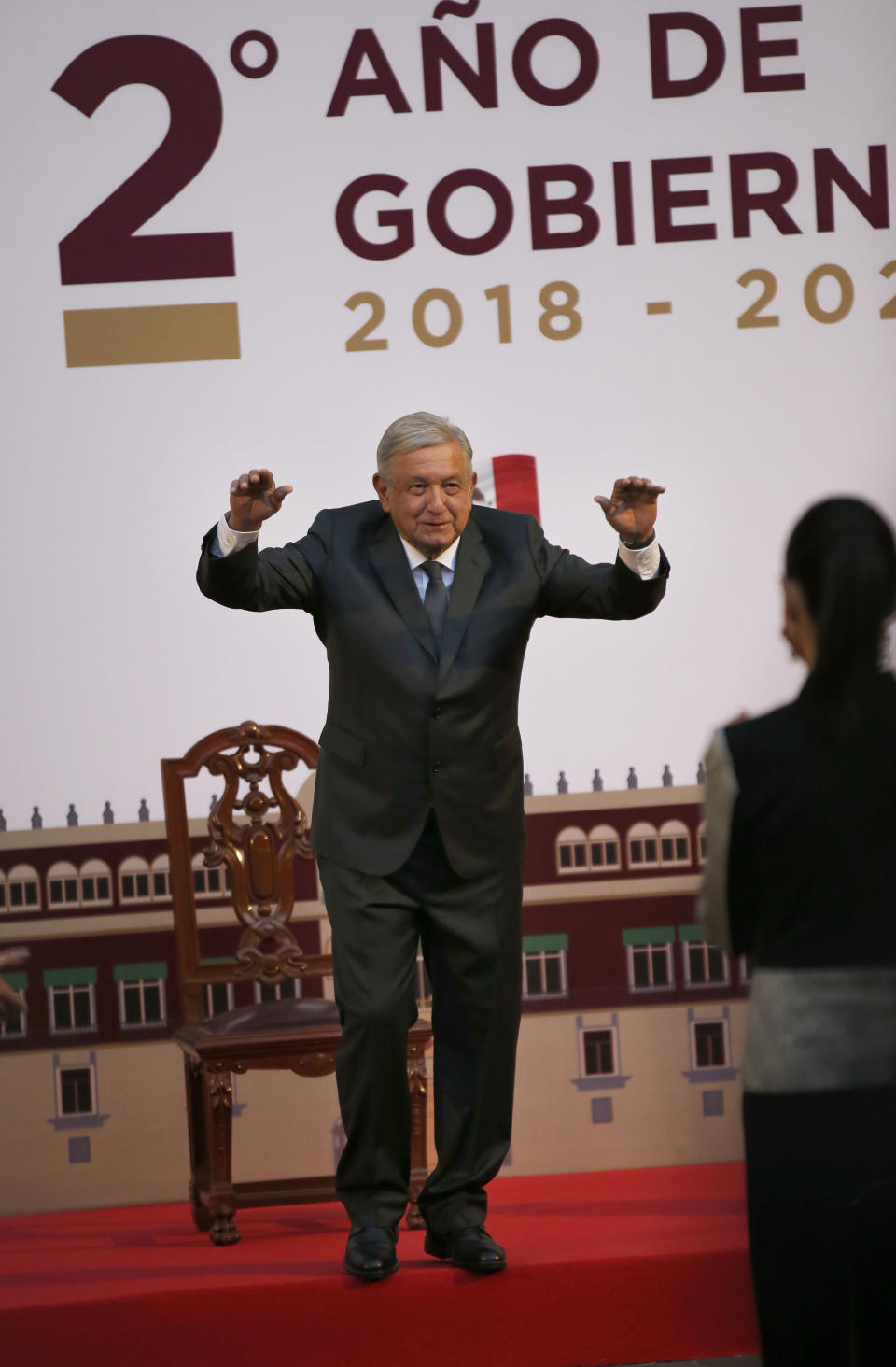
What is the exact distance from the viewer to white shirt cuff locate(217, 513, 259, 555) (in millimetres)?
2672

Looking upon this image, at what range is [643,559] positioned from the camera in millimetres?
2748

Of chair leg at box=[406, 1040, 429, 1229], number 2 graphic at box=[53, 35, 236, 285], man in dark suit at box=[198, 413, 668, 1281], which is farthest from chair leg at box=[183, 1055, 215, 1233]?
number 2 graphic at box=[53, 35, 236, 285]

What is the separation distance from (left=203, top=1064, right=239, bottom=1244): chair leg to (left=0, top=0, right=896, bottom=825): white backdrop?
0.89 meters

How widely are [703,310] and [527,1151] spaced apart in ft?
7.53

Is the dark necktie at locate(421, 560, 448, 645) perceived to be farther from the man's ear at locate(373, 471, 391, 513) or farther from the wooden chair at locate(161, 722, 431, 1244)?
the wooden chair at locate(161, 722, 431, 1244)

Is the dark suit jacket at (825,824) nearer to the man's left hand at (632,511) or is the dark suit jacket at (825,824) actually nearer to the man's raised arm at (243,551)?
the man's left hand at (632,511)

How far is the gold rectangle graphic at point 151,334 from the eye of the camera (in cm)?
390

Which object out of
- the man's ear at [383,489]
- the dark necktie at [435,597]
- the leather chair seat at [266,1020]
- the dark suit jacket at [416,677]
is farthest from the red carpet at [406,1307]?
the man's ear at [383,489]

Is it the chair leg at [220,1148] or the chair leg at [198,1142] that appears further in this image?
the chair leg at [198,1142]

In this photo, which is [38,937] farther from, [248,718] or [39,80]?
[39,80]

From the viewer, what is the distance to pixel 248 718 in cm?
386

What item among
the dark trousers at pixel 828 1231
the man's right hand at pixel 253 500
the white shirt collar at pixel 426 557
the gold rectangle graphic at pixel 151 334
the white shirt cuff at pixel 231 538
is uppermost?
the gold rectangle graphic at pixel 151 334

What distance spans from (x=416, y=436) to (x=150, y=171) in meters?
1.59

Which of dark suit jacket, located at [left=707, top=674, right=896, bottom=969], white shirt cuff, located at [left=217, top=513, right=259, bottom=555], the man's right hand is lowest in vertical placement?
dark suit jacket, located at [left=707, top=674, right=896, bottom=969]
